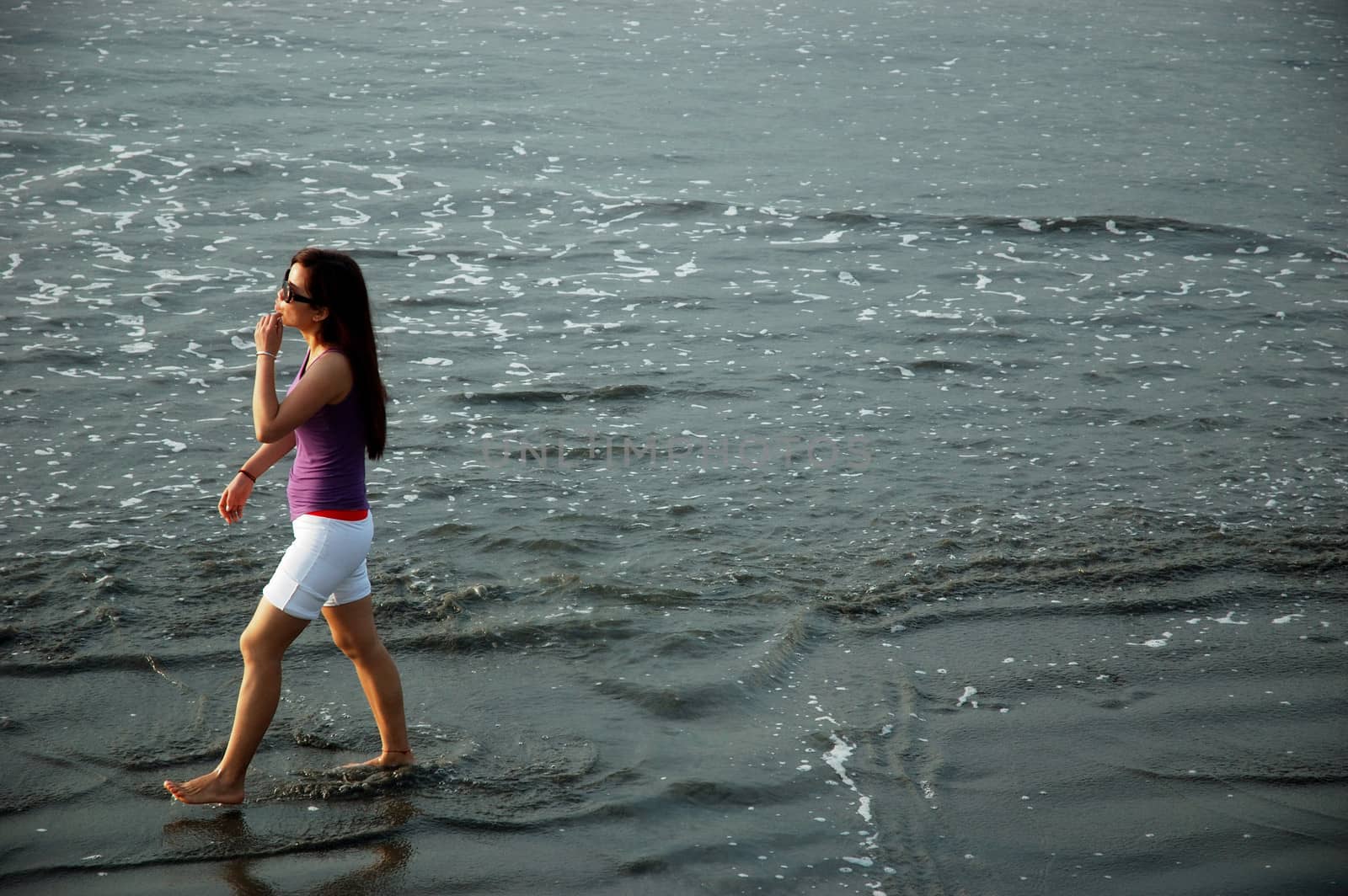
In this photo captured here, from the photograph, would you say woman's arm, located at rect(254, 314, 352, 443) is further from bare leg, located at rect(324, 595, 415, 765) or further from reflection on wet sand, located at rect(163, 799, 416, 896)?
reflection on wet sand, located at rect(163, 799, 416, 896)

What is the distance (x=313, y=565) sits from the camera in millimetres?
4074

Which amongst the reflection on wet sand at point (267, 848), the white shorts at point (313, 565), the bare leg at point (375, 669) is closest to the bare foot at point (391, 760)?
the bare leg at point (375, 669)

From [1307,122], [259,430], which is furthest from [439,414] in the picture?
[1307,122]

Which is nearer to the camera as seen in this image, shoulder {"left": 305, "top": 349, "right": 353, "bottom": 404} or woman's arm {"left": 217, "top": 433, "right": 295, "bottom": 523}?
shoulder {"left": 305, "top": 349, "right": 353, "bottom": 404}

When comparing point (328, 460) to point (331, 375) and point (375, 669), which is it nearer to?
point (331, 375)

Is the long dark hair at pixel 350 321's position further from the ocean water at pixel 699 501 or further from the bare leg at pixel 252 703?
the ocean water at pixel 699 501

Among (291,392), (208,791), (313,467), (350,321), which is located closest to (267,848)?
(208,791)

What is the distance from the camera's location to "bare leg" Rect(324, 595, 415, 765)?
432 cm

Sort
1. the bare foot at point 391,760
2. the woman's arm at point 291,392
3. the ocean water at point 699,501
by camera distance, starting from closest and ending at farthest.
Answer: the woman's arm at point 291,392 → the ocean water at point 699,501 → the bare foot at point 391,760

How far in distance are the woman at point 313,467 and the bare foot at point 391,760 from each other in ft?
1.60

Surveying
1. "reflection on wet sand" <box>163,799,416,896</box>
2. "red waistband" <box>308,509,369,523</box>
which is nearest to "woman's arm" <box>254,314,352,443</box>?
"red waistband" <box>308,509,369,523</box>

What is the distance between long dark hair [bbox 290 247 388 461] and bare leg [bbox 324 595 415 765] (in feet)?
1.91

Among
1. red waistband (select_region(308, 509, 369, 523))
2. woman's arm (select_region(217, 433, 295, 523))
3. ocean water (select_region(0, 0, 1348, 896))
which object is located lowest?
ocean water (select_region(0, 0, 1348, 896))

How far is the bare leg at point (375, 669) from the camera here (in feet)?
14.2
